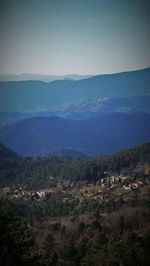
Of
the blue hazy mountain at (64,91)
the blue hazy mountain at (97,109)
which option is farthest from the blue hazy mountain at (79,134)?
the blue hazy mountain at (64,91)

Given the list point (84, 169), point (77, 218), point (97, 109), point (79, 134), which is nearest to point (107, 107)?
→ point (97, 109)

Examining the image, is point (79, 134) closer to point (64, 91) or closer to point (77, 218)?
point (64, 91)

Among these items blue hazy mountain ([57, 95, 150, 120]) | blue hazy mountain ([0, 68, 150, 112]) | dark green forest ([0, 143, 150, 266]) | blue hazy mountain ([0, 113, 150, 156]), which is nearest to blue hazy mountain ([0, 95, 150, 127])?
blue hazy mountain ([57, 95, 150, 120])

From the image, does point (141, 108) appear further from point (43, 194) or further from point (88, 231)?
point (88, 231)

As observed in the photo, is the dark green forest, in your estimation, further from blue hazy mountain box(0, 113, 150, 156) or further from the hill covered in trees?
blue hazy mountain box(0, 113, 150, 156)

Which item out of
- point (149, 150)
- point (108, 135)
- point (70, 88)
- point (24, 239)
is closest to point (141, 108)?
point (108, 135)
